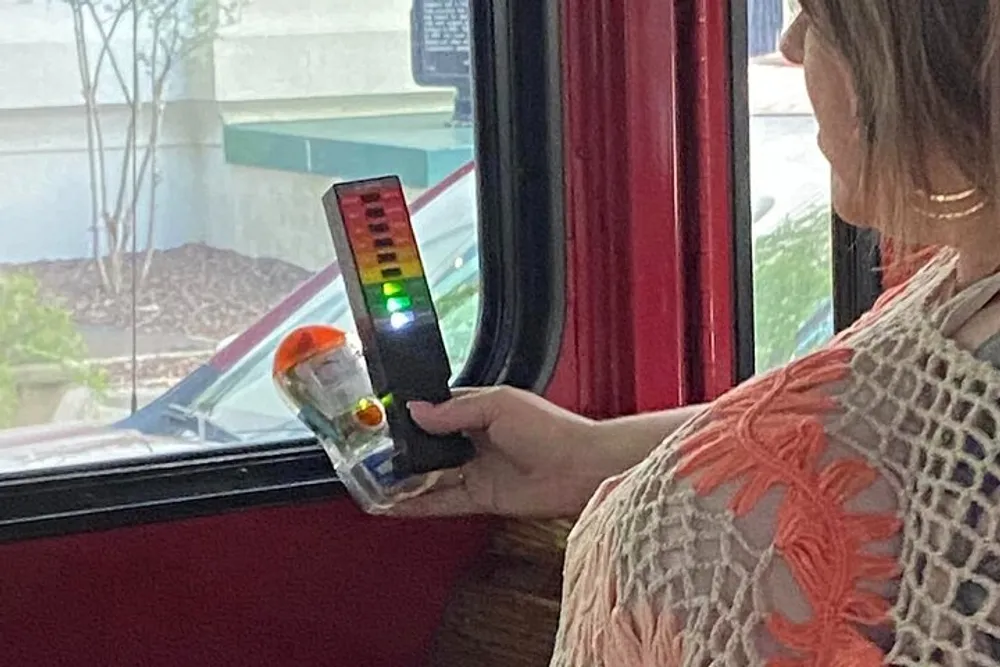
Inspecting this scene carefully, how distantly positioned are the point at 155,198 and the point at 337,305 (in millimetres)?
192

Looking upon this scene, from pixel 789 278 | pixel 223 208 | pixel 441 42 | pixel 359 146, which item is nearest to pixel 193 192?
pixel 223 208

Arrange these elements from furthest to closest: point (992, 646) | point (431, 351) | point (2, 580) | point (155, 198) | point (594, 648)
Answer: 1. point (155, 198)
2. point (2, 580)
3. point (431, 351)
4. point (594, 648)
5. point (992, 646)

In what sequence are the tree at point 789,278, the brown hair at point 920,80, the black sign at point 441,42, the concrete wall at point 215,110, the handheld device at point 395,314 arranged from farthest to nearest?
1. the tree at point 789,278
2. the black sign at point 441,42
3. the concrete wall at point 215,110
4. the handheld device at point 395,314
5. the brown hair at point 920,80

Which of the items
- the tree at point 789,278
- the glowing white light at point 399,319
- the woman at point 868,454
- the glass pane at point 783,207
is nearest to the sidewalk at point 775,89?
the glass pane at point 783,207

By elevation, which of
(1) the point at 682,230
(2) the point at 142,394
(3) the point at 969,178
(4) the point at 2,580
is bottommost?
(4) the point at 2,580

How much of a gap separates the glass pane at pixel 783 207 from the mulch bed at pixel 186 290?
1.48ft

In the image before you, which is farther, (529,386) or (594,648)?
(529,386)

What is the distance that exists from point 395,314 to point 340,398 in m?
0.10

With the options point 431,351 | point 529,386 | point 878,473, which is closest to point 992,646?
point 878,473

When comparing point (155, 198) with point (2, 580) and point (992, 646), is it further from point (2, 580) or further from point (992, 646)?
point (992, 646)

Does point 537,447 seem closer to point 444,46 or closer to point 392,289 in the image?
point 392,289

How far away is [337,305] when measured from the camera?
1555 mm

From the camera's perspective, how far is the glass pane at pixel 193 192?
56.1 inches

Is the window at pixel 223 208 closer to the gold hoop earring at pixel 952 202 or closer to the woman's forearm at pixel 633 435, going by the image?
the woman's forearm at pixel 633 435
